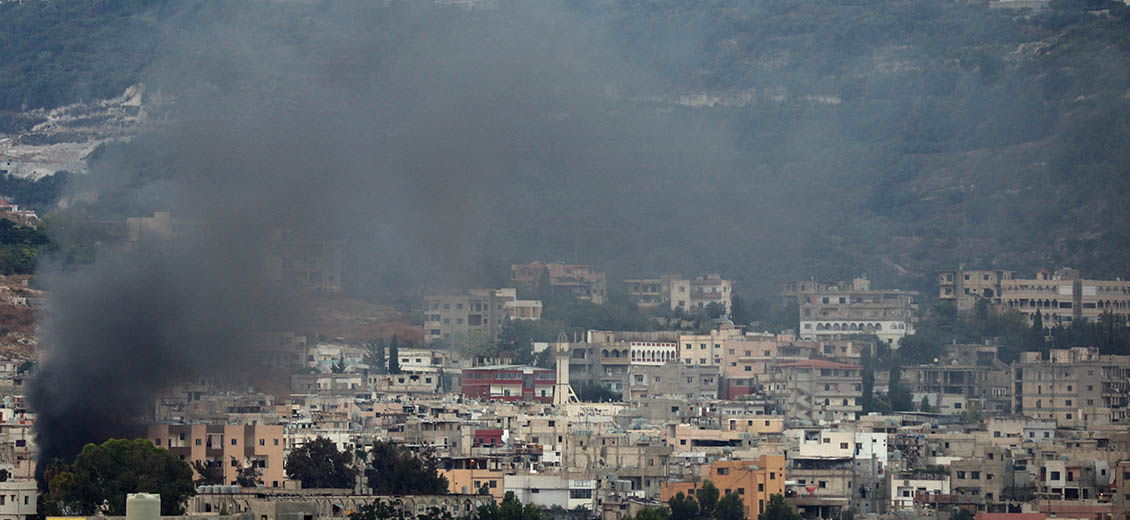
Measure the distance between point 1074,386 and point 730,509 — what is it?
92.1 feet

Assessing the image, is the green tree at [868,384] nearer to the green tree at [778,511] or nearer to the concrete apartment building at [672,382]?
the concrete apartment building at [672,382]

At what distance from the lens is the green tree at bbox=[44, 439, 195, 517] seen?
40.4m

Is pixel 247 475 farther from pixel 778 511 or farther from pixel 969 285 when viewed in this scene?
pixel 969 285

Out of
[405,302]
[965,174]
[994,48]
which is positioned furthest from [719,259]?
[994,48]

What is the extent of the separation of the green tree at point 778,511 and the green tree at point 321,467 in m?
6.64

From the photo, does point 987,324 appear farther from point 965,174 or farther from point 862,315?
point 965,174

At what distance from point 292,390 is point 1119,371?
21923 millimetres

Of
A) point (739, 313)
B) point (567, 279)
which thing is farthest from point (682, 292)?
point (739, 313)

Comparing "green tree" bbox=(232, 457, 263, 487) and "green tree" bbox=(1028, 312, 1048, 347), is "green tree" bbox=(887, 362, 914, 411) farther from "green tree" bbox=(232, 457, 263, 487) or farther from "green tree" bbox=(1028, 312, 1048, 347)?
"green tree" bbox=(232, 457, 263, 487)

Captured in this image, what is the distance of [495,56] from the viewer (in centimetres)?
11462

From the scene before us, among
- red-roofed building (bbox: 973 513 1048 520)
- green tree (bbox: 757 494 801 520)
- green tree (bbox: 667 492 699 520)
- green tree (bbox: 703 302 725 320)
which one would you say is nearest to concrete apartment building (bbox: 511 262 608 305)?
green tree (bbox: 703 302 725 320)

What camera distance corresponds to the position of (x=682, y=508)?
46125 mm

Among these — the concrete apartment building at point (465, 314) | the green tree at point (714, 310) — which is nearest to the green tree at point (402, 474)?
the concrete apartment building at point (465, 314)

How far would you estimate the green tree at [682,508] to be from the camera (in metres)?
45.9
